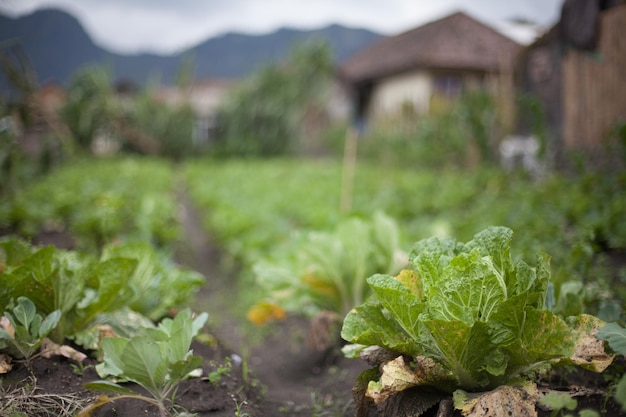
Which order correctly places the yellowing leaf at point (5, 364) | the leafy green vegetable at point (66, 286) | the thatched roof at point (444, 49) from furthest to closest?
1. the thatched roof at point (444, 49)
2. the leafy green vegetable at point (66, 286)
3. the yellowing leaf at point (5, 364)

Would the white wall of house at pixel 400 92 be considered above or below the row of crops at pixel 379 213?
above

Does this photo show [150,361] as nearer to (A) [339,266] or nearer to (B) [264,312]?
(A) [339,266]

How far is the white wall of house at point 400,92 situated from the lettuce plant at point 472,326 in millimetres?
10934

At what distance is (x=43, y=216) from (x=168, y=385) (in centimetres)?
308

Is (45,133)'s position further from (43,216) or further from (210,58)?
(43,216)

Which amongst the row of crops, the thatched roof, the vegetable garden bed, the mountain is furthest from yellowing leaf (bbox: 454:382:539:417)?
the thatched roof

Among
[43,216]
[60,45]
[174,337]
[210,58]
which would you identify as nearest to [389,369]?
[174,337]

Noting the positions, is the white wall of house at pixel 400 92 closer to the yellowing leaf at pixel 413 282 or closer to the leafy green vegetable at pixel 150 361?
the yellowing leaf at pixel 413 282

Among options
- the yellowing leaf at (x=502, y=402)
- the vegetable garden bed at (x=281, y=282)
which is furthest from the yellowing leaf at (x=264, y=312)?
the yellowing leaf at (x=502, y=402)

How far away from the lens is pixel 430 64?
46.5 feet

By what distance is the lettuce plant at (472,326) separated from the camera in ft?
4.89

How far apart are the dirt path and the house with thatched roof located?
8.02 meters

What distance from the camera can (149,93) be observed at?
1572 cm

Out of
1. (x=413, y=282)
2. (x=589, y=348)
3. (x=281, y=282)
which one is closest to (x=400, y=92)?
(x=281, y=282)
